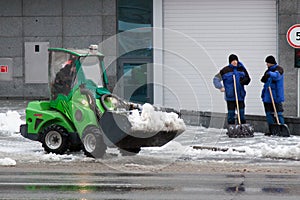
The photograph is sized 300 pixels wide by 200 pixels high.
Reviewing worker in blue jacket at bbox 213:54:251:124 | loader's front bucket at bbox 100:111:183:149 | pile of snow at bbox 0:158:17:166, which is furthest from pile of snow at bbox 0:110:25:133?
loader's front bucket at bbox 100:111:183:149

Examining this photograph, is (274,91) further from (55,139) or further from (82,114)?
(55,139)

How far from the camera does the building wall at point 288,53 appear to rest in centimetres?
2577

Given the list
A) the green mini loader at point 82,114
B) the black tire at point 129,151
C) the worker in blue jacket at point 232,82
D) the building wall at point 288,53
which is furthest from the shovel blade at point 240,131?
the building wall at point 288,53

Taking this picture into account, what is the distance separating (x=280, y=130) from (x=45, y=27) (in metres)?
11.1

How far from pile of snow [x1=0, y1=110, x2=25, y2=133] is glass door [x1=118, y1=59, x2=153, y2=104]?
620 cm

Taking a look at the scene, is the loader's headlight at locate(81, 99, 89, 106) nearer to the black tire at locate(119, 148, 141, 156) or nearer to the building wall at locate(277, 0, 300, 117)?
the black tire at locate(119, 148, 141, 156)

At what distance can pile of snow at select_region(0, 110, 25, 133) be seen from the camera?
63.9ft

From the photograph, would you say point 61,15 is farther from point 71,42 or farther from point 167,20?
point 167,20

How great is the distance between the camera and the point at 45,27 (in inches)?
1040

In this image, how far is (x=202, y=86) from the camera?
87.1ft

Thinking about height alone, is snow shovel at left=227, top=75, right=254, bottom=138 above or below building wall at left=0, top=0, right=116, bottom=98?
below

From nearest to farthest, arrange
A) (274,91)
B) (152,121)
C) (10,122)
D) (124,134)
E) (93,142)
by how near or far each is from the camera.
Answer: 1. (124,134)
2. (152,121)
3. (93,142)
4. (274,91)
5. (10,122)

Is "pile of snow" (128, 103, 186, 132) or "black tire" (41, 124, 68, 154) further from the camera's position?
"black tire" (41, 124, 68, 154)

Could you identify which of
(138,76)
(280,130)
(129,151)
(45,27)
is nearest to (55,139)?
(129,151)
